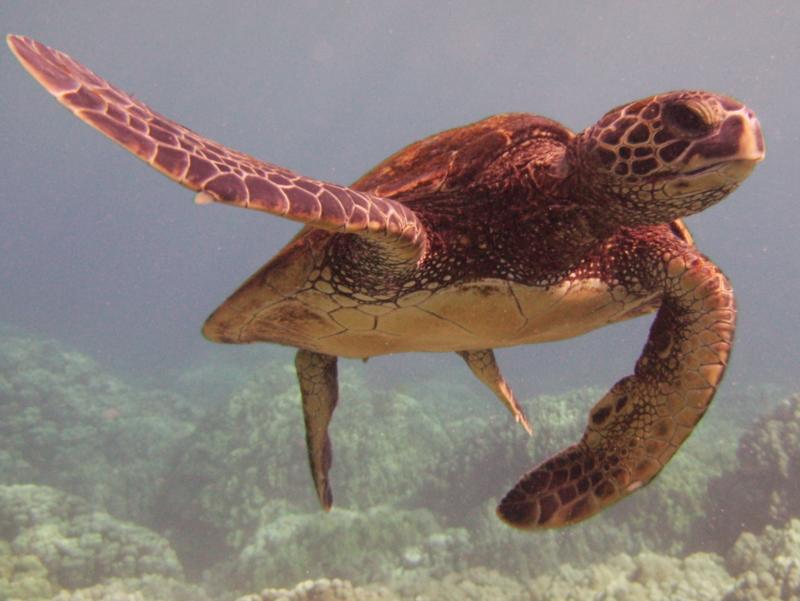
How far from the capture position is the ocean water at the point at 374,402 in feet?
23.4

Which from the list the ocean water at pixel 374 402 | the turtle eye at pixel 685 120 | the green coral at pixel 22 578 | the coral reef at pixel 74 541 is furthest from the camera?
the ocean water at pixel 374 402

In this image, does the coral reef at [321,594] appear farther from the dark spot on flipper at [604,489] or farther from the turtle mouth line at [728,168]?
the turtle mouth line at [728,168]

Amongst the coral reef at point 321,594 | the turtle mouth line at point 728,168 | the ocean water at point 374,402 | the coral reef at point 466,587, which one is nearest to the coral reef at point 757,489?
the ocean water at point 374,402

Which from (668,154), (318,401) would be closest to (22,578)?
(318,401)

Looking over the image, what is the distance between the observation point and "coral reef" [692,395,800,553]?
704 centimetres

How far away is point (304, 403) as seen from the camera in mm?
4363

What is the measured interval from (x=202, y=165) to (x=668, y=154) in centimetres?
178

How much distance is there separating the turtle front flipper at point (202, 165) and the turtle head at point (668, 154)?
0.94 meters

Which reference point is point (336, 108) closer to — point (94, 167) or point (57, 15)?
point (57, 15)

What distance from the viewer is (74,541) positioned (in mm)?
7258

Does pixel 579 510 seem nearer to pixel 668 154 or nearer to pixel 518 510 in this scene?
pixel 518 510

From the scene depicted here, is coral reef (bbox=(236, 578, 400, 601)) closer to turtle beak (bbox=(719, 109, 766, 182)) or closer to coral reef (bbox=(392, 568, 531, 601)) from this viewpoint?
coral reef (bbox=(392, 568, 531, 601))

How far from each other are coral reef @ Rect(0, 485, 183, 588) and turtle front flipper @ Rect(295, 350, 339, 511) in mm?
4773

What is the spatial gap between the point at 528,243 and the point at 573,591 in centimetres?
525
